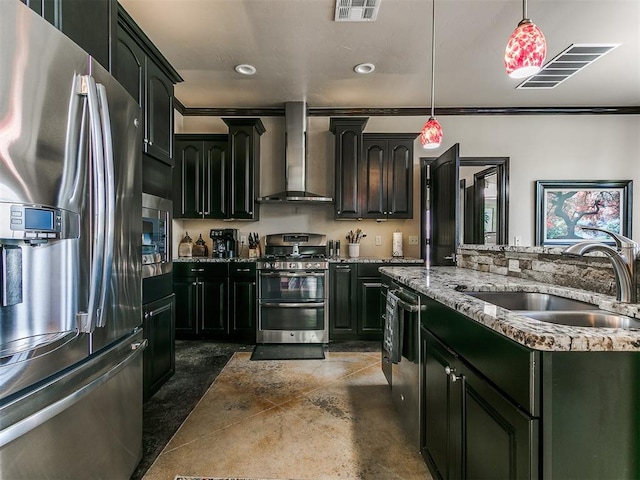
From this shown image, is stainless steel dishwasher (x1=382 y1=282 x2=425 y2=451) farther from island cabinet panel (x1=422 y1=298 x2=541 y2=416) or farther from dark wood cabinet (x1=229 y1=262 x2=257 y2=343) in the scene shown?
dark wood cabinet (x1=229 y1=262 x2=257 y2=343)

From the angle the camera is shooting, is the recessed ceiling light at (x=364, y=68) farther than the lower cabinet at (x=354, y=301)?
No

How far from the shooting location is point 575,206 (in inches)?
167

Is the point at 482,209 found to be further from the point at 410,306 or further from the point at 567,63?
the point at 410,306

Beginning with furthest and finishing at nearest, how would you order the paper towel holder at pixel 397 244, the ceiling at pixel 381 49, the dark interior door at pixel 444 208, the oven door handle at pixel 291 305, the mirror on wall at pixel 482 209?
the mirror on wall at pixel 482 209 < the paper towel holder at pixel 397 244 < the oven door handle at pixel 291 305 < the dark interior door at pixel 444 208 < the ceiling at pixel 381 49

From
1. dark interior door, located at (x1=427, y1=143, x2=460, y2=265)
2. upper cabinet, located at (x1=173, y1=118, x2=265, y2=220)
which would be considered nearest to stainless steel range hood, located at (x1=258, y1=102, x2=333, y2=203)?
upper cabinet, located at (x1=173, y1=118, x2=265, y2=220)

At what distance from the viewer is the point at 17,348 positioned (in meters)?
0.84

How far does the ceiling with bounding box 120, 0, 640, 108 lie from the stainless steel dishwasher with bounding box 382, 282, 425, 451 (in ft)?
7.08

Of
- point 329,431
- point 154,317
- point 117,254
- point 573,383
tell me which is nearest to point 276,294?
point 154,317

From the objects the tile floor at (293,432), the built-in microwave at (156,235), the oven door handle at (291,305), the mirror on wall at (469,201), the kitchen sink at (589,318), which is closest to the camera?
the kitchen sink at (589,318)

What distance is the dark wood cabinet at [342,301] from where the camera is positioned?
3.72 metres

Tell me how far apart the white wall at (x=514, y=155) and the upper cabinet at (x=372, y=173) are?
0.33 meters

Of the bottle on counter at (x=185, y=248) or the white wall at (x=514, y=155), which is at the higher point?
the white wall at (x=514, y=155)

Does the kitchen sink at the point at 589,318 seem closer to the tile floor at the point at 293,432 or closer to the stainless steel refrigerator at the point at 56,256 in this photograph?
the tile floor at the point at 293,432

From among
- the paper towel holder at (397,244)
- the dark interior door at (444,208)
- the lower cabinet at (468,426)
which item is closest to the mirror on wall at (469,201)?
the dark interior door at (444,208)
